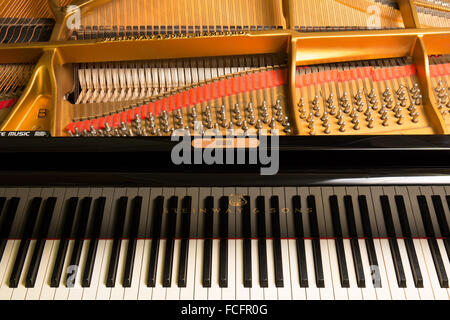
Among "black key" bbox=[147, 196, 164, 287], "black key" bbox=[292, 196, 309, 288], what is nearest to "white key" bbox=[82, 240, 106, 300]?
"black key" bbox=[147, 196, 164, 287]

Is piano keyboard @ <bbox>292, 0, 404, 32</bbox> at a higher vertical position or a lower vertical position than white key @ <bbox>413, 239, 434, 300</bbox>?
higher

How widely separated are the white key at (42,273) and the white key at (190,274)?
614 millimetres

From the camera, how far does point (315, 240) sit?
1.81 meters

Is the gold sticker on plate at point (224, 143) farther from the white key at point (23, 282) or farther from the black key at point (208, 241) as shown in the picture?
the white key at point (23, 282)

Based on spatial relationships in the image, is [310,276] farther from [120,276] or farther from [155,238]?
[120,276]

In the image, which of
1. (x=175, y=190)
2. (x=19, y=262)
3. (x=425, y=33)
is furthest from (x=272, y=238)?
(x=425, y=33)

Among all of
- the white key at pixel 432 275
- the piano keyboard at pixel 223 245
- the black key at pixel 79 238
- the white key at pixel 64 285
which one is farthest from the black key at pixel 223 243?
the white key at pixel 432 275

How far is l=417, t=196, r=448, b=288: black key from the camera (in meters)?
1.70

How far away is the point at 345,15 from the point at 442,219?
154 cm

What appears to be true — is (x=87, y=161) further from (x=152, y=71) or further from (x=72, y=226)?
(x=152, y=71)

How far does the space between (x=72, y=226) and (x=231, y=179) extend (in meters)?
0.76

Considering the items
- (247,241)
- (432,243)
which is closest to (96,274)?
(247,241)

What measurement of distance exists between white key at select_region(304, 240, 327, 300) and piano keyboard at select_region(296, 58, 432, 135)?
0.64 m

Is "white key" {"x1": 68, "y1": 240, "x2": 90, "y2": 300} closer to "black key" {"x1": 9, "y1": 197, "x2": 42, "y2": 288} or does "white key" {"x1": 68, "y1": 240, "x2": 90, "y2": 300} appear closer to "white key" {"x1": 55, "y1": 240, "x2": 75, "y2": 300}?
"white key" {"x1": 55, "y1": 240, "x2": 75, "y2": 300}
